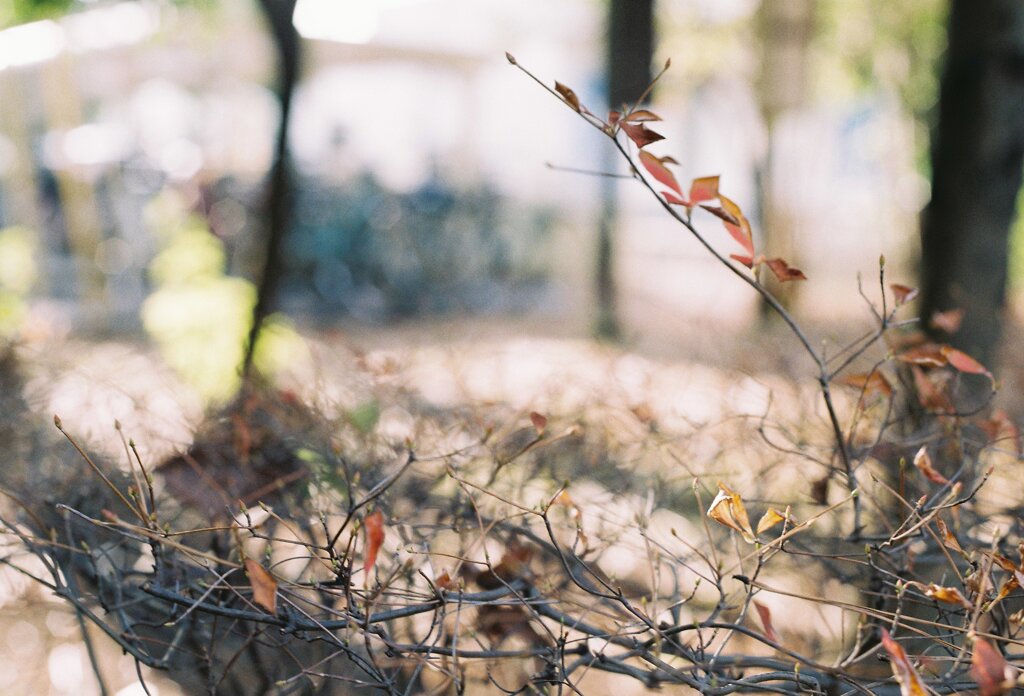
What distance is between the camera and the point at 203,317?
512 centimetres

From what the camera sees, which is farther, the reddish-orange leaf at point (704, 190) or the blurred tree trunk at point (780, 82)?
the blurred tree trunk at point (780, 82)

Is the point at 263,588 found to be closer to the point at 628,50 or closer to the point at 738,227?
the point at 738,227

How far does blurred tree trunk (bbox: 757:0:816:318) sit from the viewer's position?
838 centimetres

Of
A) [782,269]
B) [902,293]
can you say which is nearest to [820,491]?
[902,293]

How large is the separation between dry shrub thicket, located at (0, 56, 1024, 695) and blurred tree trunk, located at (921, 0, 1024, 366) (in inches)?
54.1

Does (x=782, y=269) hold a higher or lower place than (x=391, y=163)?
higher

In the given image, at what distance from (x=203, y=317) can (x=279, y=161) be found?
7.76ft

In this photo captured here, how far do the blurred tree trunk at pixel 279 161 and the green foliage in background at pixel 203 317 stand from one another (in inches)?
25.8

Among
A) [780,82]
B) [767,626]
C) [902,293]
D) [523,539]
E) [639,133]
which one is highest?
[639,133]

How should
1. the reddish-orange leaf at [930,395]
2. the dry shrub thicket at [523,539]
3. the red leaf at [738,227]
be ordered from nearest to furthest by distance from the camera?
1. the dry shrub thicket at [523,539]
2. the red leaf at [738,227]
3. the reddish-orange leaf at [930,395]

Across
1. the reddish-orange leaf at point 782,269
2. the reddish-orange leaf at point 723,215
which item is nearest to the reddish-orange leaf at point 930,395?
the reddish-orange leaf at point 782,269

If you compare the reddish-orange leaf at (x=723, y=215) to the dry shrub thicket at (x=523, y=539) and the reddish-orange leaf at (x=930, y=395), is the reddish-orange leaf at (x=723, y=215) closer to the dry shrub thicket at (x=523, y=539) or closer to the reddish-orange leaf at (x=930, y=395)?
the dry shrub thicket at (x=523, y=539)

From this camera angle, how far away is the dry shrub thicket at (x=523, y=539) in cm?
112

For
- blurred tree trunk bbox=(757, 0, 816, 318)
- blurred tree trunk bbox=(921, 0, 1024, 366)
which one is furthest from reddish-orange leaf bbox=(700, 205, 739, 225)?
blurred tree trunk bbox=(757, 0, 816, 318)
